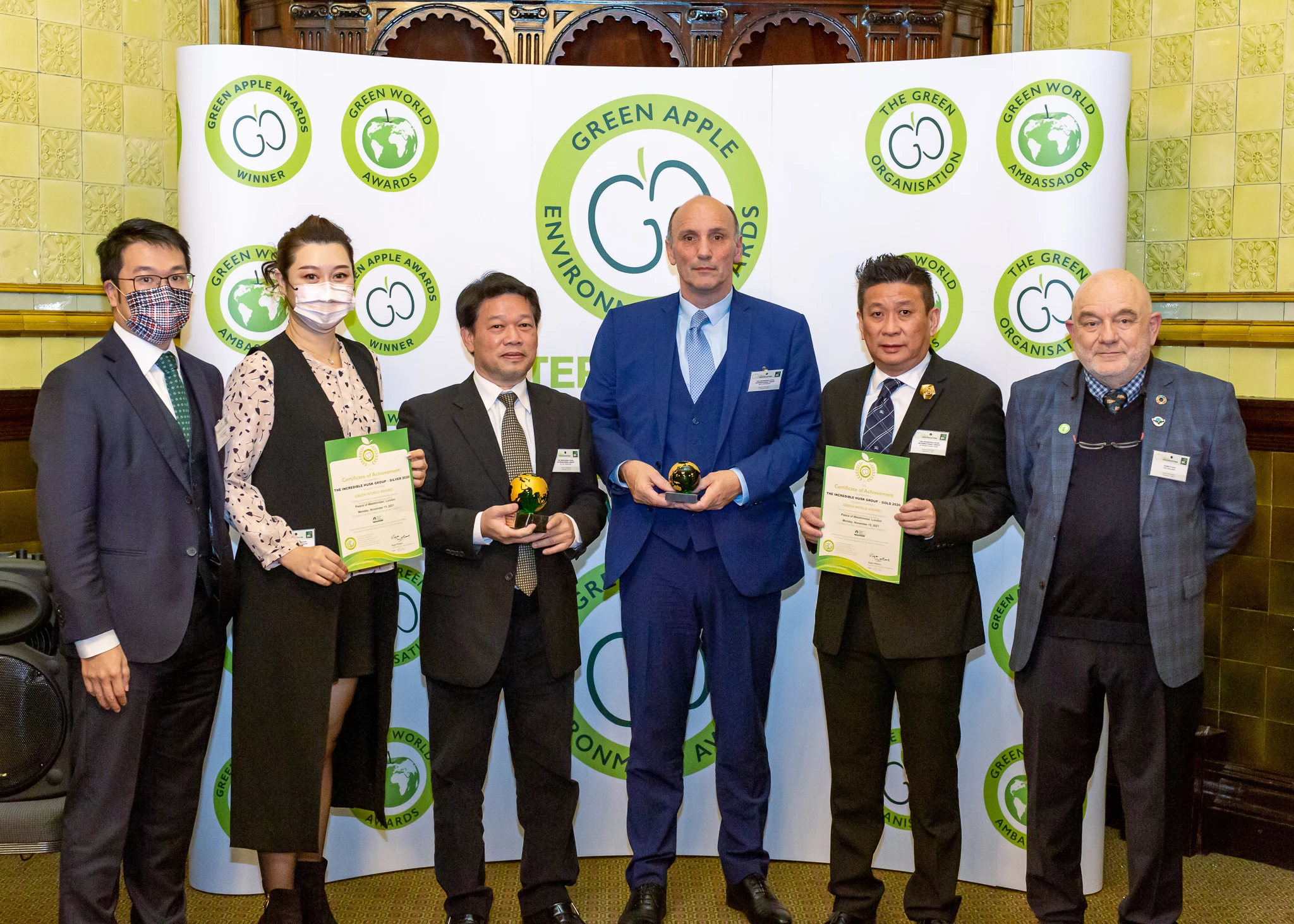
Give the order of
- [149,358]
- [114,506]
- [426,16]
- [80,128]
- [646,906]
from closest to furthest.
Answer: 1. [114,506]
2. [149,358]
3. [646,906]
4. [80,128]
5. [426,16]

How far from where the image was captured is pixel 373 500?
2.85 metres

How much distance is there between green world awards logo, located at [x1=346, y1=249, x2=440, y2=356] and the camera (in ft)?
11.6

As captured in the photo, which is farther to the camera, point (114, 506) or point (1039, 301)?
point (1039, 301)

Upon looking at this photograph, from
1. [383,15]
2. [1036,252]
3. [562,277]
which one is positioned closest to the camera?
[1036,252]

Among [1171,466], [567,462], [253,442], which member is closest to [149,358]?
[253,442]

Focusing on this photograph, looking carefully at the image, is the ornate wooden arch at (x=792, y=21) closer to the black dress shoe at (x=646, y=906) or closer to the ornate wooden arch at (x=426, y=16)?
the ornate wooden arch at (x=426, y=16)

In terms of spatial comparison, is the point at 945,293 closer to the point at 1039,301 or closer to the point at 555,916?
the point at 1039,301

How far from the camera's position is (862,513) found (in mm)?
2961

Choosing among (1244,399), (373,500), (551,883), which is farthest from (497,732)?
(1244,399)

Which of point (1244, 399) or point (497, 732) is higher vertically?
point (1244, 399)

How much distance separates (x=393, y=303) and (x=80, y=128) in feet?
6.23

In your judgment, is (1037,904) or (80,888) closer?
(80,888)

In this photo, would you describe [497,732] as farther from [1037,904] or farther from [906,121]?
[906,121]

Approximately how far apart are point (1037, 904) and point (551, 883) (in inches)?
51.5
